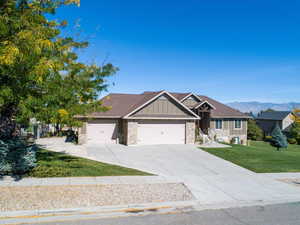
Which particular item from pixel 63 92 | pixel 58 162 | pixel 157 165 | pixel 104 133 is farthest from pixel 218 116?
pixel 63 92

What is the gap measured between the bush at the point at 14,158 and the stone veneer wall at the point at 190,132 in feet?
45.6

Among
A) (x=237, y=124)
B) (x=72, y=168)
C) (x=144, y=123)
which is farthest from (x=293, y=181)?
(x=237, y=124)

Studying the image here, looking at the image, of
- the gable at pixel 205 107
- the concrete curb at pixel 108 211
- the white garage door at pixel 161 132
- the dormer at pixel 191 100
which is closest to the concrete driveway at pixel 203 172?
the concrete curb at pixel 108 211

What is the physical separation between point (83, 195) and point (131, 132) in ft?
37.9

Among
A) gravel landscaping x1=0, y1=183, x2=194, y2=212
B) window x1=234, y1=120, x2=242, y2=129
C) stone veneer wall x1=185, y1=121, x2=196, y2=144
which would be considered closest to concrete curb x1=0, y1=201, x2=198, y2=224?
gravel landscaping x1=0, y1=183, x2=194, y2=212

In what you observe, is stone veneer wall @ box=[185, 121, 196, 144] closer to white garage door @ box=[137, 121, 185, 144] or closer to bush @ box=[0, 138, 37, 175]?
white garage door @ box=[137, 121, 185, 144]

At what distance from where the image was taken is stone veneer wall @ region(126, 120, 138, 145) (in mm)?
19781

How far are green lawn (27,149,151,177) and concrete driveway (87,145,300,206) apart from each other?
123 cm

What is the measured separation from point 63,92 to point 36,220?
14.5 feet

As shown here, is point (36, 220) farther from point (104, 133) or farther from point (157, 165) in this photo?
point (104, 133)

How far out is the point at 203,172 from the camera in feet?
42.0

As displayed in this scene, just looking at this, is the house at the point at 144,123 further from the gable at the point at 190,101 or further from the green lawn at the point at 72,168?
the green lawn at the point at 72,168

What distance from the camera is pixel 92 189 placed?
29.6 ft

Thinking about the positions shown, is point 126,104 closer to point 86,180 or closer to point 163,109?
point 163,109
